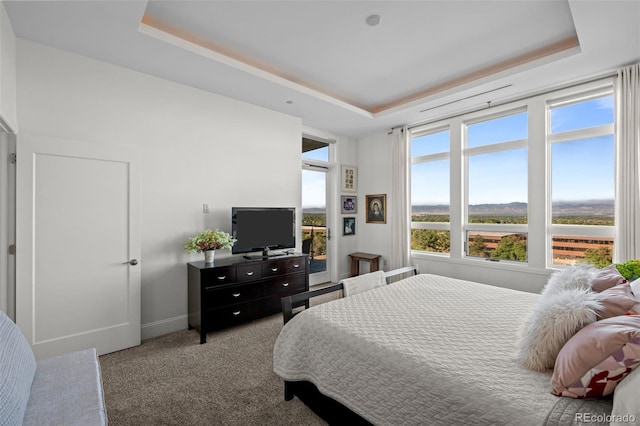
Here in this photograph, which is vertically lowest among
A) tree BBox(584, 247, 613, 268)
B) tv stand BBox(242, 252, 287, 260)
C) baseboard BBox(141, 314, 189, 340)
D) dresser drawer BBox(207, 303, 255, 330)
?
baseboard BBox(141, 314, 189, 340)

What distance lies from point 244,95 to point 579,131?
13.3 ft

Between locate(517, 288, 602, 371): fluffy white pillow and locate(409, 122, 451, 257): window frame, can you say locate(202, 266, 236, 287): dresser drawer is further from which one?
locate(409, 122, 451, 257): window frame

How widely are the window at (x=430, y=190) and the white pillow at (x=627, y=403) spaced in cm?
374

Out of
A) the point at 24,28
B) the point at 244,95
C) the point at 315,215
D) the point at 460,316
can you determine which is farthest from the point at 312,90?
the point at 460,316

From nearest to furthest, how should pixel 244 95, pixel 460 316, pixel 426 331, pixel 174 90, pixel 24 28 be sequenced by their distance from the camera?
pixel 426 331, pixel 460 316, pixel 24 28, pixel 174 90, pixel 244 95

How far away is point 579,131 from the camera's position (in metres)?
3.41

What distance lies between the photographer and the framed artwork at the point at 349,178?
5.57 m

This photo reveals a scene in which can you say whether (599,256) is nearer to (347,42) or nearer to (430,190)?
(430,190)

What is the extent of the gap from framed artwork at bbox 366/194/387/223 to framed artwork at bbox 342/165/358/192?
1.17 feet

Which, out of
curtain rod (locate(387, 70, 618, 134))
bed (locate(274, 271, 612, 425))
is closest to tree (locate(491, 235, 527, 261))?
bed (locate(274, 271, 612, 425))

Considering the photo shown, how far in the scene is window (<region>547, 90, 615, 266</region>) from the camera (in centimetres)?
→ 326

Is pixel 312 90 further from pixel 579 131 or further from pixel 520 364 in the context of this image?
pixel 520 364

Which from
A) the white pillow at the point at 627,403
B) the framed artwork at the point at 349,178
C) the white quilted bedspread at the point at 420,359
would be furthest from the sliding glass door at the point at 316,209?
the white pillow at the point at 627,403

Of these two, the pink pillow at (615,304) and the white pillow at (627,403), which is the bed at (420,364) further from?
the pink pillow at (615,304)
